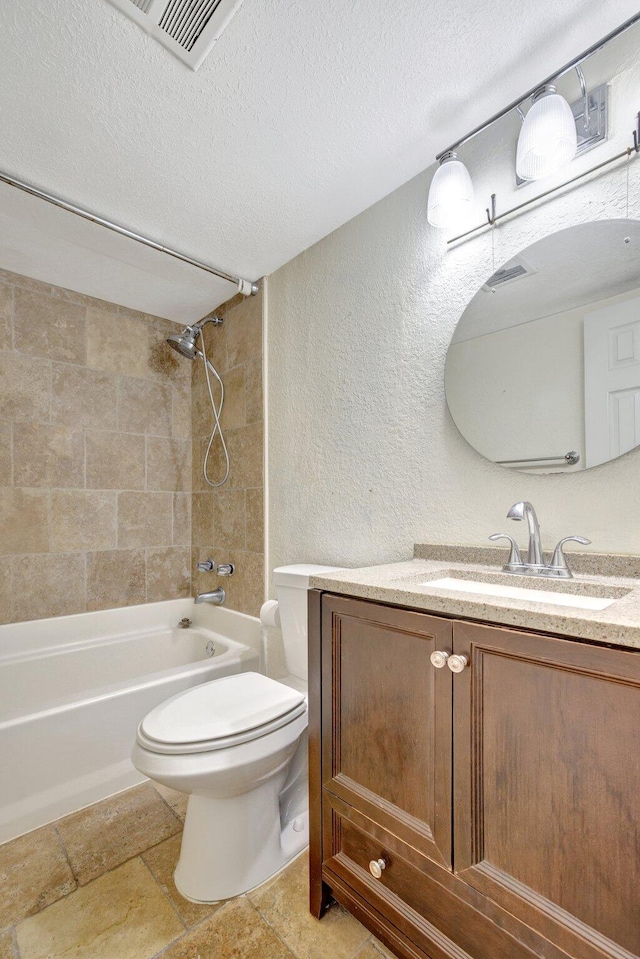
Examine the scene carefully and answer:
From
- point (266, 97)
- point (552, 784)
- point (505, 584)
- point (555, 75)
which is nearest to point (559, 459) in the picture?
point (505, 584)

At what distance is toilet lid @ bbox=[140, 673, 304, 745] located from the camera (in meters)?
1.23

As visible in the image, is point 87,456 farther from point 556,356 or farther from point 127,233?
point 556,356

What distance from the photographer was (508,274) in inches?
52.5

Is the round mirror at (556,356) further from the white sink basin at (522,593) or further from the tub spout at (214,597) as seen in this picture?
the tub spout at (214,597)

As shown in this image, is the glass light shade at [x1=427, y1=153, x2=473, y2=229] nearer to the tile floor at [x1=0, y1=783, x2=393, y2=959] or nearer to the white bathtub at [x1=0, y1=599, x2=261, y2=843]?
the white bathtub at [x1=0, y1=599, x2=261, y2=843]

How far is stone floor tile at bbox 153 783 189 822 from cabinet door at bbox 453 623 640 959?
1.19 metres

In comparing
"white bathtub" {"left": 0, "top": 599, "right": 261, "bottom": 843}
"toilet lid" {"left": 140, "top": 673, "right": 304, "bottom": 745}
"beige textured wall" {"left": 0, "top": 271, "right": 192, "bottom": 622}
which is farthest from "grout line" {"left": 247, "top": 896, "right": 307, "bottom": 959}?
"beige textured wall" {"left": 0, "top": 271, "right": 192, "bottom": 622}

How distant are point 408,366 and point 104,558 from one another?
1.93 m

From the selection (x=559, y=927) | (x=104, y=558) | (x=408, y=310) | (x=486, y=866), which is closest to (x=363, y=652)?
(x=486, y=866)

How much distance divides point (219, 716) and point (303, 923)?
54cm

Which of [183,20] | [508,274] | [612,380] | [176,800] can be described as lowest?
[176,800]

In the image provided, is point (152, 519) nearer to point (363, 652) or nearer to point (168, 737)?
point (168, 737)

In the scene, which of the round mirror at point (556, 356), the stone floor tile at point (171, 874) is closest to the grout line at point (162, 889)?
the stone floor tile at point (171, 874)

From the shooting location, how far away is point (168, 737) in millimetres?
1209
